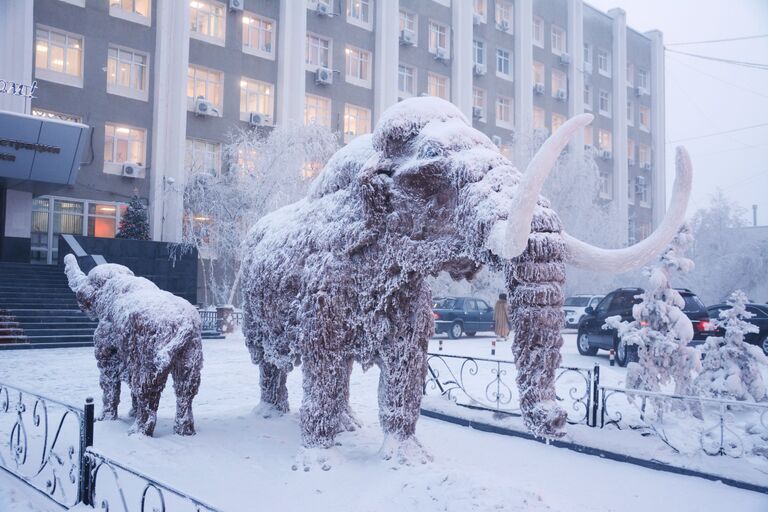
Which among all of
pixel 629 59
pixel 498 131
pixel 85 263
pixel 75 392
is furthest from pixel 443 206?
pixel 629 59

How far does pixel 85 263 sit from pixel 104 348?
11.5 metres

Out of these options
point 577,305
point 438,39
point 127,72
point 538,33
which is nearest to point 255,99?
point 127,72

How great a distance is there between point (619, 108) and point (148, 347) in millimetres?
30237

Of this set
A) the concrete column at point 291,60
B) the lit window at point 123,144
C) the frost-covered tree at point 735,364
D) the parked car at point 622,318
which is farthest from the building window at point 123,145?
the frost-covered tree at point 735,364

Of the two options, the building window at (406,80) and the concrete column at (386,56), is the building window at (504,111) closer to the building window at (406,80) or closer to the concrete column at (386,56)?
the building window at (406,80)

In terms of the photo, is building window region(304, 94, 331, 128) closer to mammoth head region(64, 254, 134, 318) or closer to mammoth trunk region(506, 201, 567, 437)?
mammoth head region(64, 254, 134, 318)

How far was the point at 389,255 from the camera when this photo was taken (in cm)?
440

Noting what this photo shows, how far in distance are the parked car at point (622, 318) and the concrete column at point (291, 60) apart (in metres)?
13.1

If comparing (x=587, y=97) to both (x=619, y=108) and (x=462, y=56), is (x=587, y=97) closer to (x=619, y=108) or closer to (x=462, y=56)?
(x=619, y=108)

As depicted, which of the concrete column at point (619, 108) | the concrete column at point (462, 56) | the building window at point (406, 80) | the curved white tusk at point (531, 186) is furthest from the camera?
the concrete column at point (619, 108)

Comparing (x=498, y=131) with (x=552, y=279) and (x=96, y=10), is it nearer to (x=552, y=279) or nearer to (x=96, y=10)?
(x=96, y=10)

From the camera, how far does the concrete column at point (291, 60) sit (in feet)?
74.0

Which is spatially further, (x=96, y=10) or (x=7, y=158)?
(x=96, y=10)

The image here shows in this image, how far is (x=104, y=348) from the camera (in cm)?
562
